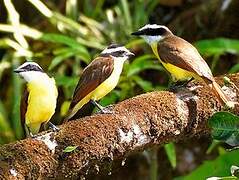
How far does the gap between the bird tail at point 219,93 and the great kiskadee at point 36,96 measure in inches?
21.4

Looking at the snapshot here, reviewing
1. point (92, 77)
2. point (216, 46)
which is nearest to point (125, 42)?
point (216, 46)

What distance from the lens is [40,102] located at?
2295 mm

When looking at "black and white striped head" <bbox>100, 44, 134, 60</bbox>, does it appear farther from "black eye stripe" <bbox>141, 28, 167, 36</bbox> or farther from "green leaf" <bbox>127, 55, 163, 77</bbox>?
"green leaf" <bbox>127, 55, 163, 77</bbox>

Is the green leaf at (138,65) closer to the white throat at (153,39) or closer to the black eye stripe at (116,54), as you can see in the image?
the white throat at (153,39)

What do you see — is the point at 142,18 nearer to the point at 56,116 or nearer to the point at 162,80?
the point at 162,80

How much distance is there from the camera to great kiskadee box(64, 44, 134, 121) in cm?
238

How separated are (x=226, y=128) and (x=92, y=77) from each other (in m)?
0.71

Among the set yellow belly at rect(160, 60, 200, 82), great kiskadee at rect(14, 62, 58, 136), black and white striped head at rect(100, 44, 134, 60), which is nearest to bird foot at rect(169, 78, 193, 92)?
yellow belly at rect(160, 60, 200, 82)

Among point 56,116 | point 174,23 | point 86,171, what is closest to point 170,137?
point 86,171

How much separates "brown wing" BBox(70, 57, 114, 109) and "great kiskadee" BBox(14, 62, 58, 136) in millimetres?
111

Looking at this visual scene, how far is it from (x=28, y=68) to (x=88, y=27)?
234 cm

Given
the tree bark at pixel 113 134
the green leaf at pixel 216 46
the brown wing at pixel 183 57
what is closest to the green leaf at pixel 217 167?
the tree bark at pixel 113 134

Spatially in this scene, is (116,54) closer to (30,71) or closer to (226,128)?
(30,71)

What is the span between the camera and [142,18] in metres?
4.57
